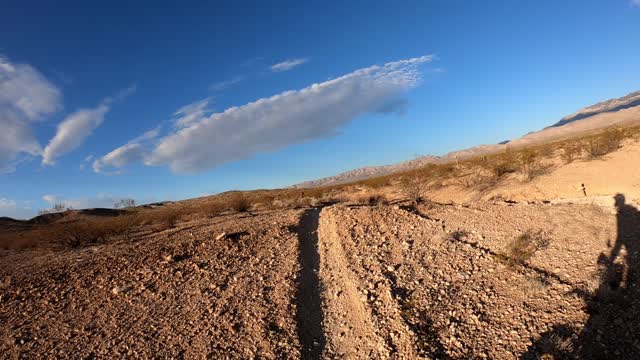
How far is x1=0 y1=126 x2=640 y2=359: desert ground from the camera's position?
19.5ft

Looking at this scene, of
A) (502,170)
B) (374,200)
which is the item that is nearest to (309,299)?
(374,200)

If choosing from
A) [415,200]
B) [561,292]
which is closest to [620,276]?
[561,292]

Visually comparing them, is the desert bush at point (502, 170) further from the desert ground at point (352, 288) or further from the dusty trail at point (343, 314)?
the dusty trail at point (343, 314)

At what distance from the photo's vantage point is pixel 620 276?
23.8 ft

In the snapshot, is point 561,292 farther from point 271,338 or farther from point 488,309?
point 271,338

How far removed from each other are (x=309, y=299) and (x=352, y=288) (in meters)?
0.77

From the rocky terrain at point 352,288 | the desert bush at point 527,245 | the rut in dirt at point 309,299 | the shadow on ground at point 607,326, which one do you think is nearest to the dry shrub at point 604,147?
the rocky terrain at point 352,288

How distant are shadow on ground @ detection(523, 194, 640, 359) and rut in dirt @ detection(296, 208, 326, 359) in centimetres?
272

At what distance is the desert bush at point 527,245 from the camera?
328 inches

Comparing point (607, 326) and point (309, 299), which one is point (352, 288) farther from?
point (607, 326)

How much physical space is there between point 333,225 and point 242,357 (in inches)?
221

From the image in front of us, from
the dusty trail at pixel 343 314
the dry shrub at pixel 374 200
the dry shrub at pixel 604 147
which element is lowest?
the dusty trail at pixel 343 314

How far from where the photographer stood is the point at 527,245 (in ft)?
29.1

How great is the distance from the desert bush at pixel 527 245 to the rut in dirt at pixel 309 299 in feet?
12.5
